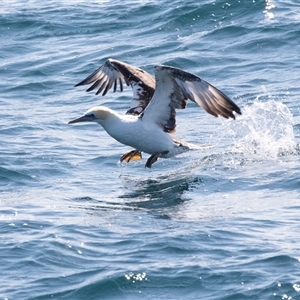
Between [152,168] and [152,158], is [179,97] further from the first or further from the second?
[152,168]

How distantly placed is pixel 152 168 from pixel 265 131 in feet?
6.02

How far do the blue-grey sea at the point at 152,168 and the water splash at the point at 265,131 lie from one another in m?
0.04

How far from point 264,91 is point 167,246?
311 inches

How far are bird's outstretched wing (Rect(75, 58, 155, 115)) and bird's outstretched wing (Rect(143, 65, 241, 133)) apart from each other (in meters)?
0.76

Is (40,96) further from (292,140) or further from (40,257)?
(40,257)

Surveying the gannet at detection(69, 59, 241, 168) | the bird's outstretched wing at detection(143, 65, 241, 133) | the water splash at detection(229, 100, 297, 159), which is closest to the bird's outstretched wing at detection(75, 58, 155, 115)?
the gannet at detection(69, 59, 241, 168)

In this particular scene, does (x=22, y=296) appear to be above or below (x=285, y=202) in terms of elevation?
above

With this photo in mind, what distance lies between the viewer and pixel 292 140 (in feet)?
44.5

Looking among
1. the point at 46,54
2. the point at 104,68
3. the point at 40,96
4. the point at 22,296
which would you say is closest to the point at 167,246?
the point at 22,296

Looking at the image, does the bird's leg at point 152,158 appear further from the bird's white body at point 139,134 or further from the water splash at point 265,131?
the water splash at point 265,131

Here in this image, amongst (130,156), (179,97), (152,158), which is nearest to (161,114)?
(179,97)

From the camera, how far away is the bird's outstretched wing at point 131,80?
14.0 metres

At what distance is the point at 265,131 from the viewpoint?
14078 mm

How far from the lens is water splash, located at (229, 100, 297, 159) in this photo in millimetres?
13477
